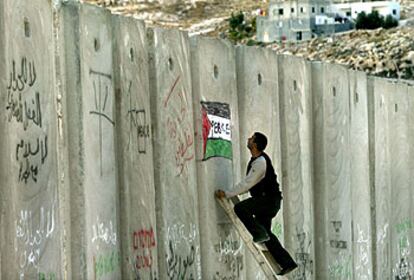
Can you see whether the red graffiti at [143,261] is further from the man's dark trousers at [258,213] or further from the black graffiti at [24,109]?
the black graffiti at [24,109]

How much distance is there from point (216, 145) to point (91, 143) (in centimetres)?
224

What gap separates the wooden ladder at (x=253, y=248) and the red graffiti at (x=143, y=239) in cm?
130

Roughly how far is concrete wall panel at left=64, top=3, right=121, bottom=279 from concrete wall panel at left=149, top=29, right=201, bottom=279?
67 cm

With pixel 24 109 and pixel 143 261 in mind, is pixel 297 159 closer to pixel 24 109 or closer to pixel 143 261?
pixel 143 261

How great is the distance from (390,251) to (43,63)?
782cm

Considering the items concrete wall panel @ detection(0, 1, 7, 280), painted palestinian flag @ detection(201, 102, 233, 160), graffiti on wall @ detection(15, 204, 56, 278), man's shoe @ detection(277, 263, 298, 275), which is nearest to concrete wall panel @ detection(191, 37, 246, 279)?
painted palestinian flag @ detection(201, 102, 233, 160)

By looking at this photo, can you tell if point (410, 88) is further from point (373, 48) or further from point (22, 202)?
point (373, 48)

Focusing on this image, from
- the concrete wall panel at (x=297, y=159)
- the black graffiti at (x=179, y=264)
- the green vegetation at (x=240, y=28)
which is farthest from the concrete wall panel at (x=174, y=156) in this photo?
the green vegetation at (x=240, y=28)

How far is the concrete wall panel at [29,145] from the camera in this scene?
23.3 ft

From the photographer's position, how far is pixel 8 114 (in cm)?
710

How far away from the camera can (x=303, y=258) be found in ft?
39.7

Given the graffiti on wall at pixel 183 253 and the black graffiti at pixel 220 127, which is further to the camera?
the black graffiti at pixel 220 127

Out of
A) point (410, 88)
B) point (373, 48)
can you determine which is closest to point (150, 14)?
point (373, 48)

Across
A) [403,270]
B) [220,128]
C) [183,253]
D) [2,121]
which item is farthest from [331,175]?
[2,121]
